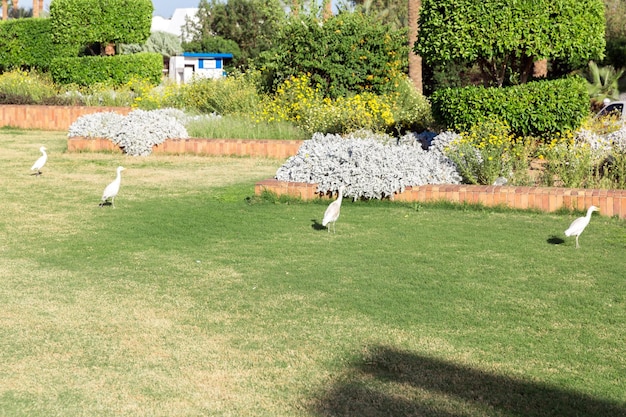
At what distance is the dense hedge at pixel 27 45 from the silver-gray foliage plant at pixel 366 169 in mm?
16567

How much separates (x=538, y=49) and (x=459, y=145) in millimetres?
2112

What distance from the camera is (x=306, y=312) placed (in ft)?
19.4

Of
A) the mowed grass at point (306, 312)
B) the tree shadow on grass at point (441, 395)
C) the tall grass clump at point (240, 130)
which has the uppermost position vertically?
the tall grass clump at point (240, 130)

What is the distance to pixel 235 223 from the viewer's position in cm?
900

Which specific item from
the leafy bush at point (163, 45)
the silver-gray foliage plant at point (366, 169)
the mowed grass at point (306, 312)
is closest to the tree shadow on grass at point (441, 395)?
the mowed grass at point (306, 312)

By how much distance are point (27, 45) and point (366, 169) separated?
750 inches

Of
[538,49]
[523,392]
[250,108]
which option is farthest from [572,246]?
[250,108]

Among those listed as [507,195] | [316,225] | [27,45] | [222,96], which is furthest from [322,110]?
[27,45]

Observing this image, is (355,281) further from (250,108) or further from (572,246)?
(250,108)

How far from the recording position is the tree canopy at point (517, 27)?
470 inches

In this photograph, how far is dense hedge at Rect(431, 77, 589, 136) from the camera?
38.5ft

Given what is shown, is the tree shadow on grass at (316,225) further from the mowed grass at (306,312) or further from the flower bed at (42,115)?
the flower bed at (42,115)

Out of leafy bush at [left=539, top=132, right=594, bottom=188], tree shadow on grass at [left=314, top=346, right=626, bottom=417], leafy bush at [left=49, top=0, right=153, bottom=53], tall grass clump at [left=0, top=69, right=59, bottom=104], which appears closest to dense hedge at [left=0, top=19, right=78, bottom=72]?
leafy bush at [left=49, top=0, right=153, bottom=53]

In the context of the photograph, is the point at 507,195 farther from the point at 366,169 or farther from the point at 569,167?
the point at 366,169
